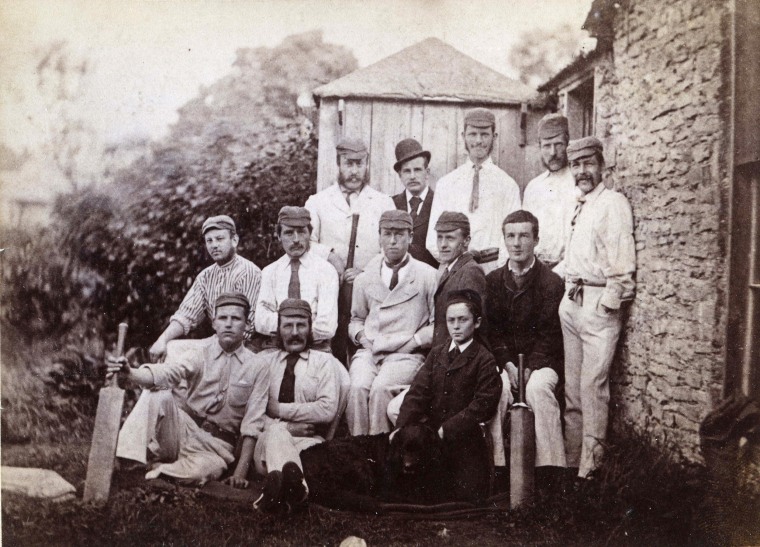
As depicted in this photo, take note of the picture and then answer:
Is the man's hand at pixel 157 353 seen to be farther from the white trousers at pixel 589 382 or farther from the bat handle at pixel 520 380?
the white trousers at pixel 589 382

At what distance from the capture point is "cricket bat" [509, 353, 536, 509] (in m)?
4.85

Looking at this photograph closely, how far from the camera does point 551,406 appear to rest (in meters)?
5.00

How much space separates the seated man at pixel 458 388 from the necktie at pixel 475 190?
66 cm

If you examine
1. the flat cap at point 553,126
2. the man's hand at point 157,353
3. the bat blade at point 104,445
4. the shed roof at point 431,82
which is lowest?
the bat blade at point 104,445

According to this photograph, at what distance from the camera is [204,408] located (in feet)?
17.0

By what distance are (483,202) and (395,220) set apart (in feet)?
2.16

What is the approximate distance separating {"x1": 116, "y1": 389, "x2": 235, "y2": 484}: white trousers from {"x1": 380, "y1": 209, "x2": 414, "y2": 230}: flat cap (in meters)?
1.93

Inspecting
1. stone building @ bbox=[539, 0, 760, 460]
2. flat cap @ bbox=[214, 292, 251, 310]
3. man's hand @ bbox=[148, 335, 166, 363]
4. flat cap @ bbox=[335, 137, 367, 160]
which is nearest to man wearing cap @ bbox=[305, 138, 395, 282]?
flat cap @ bbox=[335, 137, 367, 160]

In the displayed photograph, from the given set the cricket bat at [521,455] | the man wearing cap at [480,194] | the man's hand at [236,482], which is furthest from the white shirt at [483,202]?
the man's hand at [236,482]

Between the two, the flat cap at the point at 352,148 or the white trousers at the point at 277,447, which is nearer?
the white trousers at the point at 277,447

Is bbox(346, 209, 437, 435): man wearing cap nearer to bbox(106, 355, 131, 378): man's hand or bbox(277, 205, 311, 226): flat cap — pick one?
bbox(277, 205, 311, 226): flat cap

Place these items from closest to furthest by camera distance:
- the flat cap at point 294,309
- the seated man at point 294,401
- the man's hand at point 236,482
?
the seated man at point 294,401
the man's hand at point 236,482
the flat cap at point 294,309

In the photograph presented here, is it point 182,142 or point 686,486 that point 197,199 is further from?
point 686,486

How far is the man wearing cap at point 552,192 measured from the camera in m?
5.29
